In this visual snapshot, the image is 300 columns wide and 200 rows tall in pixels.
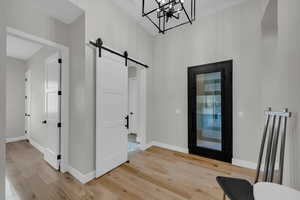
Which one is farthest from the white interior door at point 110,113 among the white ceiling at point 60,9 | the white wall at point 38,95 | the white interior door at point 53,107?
the white wall at point 38,95

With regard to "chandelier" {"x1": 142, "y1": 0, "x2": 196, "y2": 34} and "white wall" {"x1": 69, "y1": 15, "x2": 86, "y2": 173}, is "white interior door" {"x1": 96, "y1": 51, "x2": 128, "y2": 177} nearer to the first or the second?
"white wall" {"x1": 69, "y1": 15, "x2": 86, "y2": 173}

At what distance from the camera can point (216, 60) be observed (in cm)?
303

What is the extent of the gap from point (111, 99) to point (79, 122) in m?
0.71

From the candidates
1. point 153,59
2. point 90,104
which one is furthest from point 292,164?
point 153,59

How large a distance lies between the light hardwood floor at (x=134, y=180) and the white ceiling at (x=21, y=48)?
3015 millimetres

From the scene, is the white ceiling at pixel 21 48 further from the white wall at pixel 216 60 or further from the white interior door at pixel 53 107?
the white wall at pixel 216 60

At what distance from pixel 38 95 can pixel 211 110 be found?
495 centimetres

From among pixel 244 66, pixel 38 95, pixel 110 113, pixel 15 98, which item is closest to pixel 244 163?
pixel 244 66

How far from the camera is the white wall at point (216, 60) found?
8.57ft

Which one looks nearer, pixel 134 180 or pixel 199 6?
pixel 134 180

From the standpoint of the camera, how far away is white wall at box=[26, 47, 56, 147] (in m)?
3.56

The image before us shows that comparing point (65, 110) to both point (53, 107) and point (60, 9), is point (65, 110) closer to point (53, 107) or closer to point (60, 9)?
point (53, 107)

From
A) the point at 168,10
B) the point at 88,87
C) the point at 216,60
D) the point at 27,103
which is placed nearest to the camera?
the point at 168,10

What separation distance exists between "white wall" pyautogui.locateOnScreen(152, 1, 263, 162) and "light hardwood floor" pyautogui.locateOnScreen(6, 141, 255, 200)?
0.75m
